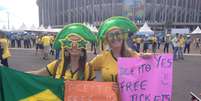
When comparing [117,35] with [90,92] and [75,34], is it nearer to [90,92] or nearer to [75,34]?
[75,34]

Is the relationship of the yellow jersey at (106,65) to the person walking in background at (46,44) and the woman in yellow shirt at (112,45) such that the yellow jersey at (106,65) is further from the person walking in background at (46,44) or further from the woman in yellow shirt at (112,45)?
the person walking in background at (46,44)

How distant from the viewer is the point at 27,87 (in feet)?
11.1

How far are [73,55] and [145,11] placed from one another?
81.5 meters

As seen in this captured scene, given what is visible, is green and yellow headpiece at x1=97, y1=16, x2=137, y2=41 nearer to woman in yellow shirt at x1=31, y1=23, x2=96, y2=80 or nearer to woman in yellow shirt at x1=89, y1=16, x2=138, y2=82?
woman in yellow shirt at x1=89, y1=16, x2=138, y2=82

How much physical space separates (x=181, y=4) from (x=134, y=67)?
83.5 m

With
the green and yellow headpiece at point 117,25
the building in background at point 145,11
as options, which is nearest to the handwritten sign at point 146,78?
the green and yellow headpiece at point 117,25

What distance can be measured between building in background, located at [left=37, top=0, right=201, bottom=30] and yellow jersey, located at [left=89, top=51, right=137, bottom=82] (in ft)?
254

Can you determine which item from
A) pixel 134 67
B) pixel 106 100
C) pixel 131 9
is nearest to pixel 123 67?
pixel 134 67

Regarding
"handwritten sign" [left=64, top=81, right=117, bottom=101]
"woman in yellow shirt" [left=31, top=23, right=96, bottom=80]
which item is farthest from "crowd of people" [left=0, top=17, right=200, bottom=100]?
"handwritten sign" [left=64, top=81, right=117, bottom=101]

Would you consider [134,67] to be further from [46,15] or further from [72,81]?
[46,15]

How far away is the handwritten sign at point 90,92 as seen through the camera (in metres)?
3.25

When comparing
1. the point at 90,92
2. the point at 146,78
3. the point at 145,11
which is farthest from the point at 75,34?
the point at 145,11

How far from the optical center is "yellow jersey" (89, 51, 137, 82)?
3.59m

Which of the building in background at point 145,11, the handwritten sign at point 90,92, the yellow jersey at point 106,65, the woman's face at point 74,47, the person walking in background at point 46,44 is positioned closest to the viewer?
the handwritten sign at point 90,92
